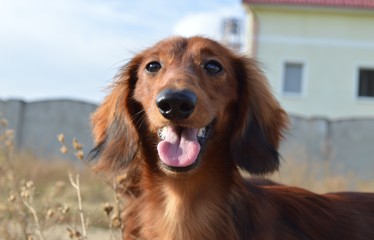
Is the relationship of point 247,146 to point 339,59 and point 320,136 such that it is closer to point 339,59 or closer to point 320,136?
point 320,136

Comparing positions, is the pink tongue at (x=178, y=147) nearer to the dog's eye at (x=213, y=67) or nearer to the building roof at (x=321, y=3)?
the dog's eye at (x=213, y=67)

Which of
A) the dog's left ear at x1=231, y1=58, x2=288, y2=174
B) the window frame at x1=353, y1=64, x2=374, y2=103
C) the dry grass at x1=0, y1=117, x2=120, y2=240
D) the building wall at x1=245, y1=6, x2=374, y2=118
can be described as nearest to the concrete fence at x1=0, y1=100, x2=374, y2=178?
the dry grass at x1=0, y1=117, x2=120, y2=240

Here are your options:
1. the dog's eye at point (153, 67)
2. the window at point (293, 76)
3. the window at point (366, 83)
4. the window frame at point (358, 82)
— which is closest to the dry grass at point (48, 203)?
the dog's eye at point (153, 67)

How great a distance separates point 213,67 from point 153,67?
304mm

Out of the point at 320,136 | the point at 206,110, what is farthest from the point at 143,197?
the point at 320,136

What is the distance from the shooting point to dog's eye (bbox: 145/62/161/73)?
3531 millimetres

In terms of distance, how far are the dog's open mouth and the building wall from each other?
62.9 ft

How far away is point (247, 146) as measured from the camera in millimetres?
3504

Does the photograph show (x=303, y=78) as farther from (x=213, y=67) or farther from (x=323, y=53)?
(x=213, y=67)

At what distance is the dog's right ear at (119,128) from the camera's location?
11.7 feet

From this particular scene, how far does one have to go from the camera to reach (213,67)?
11.5ft

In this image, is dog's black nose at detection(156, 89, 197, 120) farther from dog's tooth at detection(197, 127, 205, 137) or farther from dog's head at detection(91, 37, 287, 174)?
dog's tooth at detection(197, 127, 205, 137)

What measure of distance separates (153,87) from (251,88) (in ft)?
1.86

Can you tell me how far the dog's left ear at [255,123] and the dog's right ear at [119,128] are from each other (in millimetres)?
524
